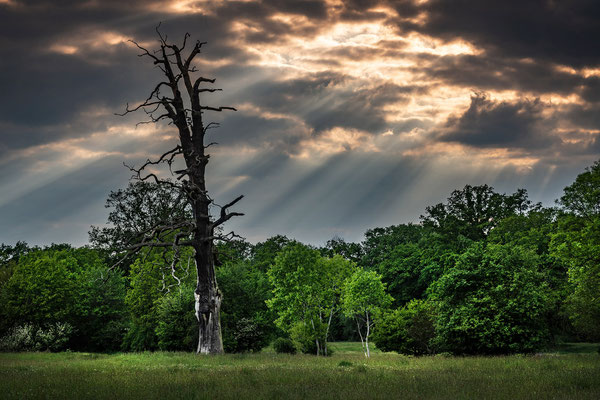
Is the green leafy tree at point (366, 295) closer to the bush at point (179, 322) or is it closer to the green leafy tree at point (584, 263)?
the bush at point (179, 322)

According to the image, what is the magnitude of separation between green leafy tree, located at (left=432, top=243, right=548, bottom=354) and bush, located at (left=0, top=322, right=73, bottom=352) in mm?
31556

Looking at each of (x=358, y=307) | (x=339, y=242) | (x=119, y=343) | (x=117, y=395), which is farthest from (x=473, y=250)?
(x=339, y=242)

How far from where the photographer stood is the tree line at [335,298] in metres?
24.7

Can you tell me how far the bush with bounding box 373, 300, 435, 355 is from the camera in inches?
1184

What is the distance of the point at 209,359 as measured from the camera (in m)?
22.8

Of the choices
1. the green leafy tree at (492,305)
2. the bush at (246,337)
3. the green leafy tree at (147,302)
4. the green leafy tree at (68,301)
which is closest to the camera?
the green leafy tree at (492,305)

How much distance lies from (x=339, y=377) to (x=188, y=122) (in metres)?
18.5

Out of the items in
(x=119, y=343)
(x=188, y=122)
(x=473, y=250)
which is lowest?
(x=119, y=343)

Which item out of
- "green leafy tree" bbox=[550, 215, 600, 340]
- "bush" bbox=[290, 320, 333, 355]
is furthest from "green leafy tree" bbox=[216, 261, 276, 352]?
"green leafy tree" bbox=[550, 215, 600, 340]

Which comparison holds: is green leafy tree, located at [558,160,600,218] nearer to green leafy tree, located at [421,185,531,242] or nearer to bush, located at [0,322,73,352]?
green leafy tree, located at [421,185,531,242]

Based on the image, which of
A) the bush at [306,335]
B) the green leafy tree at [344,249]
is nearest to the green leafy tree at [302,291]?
the bush at [306,335]

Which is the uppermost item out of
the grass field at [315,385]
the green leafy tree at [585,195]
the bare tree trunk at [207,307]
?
the green leafy tree at [585,195]

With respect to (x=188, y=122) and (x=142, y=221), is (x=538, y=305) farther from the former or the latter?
(x=142, y=221)

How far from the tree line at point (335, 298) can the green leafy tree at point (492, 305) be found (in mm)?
59
